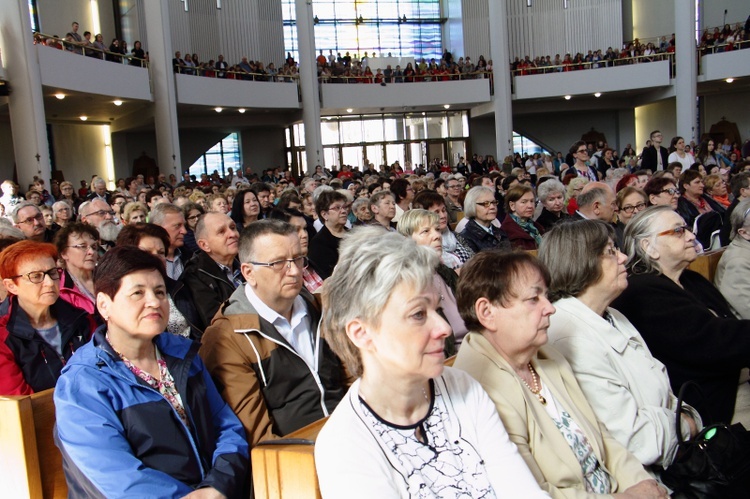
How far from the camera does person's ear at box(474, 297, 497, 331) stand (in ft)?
7.18

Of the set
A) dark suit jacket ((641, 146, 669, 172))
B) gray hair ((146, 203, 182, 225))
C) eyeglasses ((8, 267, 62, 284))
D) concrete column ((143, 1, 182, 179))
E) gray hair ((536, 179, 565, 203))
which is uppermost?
concrete column ((143, 1, 182, 179))

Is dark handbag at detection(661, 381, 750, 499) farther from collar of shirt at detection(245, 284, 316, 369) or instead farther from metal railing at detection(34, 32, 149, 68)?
metal railing at detection(34, 32, 149, 68)

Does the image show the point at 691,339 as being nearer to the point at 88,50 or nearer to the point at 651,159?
the point at 651,159

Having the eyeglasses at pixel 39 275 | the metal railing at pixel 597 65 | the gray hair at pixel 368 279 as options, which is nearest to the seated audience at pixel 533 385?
the gray hair at pixel 368 279

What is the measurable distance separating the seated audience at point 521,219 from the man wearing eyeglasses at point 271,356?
3.41 metres

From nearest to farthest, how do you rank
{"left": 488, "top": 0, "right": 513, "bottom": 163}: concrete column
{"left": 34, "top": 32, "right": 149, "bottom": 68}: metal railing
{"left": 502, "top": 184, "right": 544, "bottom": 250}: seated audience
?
{"left": 502, "top": 184, "right": 544, "bottom": 250}: seated audience
{"left": 34, "top": 32, "right": 149, "bottom": 68}: metal railing
{"left": 488, "top": 0, "right": 513, "bottom": 163}: concrete column

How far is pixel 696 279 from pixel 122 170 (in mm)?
22017

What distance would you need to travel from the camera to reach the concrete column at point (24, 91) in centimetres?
1295

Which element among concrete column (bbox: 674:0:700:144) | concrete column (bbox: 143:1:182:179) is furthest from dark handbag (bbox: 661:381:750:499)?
concrete column (bbox: 674:0:700:144)

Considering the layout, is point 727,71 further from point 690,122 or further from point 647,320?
point 647,320

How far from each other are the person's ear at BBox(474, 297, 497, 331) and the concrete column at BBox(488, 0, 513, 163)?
67.9 feet

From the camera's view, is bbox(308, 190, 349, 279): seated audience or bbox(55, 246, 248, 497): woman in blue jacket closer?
bbox(55, 246, 248, 497): woman in blue jacket

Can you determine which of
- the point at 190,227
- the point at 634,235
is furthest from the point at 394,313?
the point at 190,227

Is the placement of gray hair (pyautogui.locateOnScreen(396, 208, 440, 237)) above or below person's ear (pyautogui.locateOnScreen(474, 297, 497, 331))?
above
